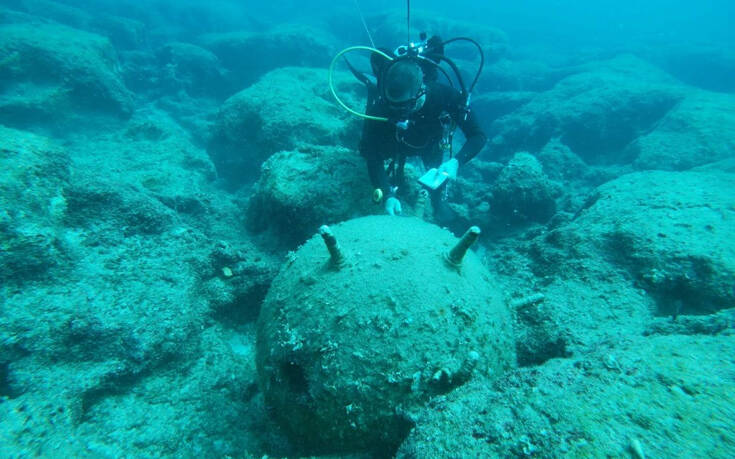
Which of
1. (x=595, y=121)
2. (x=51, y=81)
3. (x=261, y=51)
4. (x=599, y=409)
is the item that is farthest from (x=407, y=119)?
(x=261, y=51)

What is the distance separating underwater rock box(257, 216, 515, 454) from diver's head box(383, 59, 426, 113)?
211 cm

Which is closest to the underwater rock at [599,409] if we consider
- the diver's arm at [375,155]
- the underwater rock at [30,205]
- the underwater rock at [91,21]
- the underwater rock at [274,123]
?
the diver's arm at [375,155]

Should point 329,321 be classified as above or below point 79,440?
above

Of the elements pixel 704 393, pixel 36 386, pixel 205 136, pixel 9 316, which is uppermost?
pixel 704 393

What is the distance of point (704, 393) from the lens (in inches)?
52.3

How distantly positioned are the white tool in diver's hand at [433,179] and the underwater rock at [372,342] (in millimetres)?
1234

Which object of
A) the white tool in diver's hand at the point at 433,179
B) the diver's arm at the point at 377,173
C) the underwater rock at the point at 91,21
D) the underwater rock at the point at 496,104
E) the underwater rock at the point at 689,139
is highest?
the underwater rock at the point at 91,21

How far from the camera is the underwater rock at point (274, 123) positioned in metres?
6.54

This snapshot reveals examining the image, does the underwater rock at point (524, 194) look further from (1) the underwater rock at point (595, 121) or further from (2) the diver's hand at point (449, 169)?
(1) the underwater rock at point (595, 121)

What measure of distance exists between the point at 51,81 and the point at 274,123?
272 inches

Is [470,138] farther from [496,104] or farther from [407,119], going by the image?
[496,104]

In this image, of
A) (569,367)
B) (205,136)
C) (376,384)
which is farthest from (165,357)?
(205,136)

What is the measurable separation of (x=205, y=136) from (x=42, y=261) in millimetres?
8149

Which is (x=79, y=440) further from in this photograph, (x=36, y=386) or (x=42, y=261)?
(x=42, y=261)
